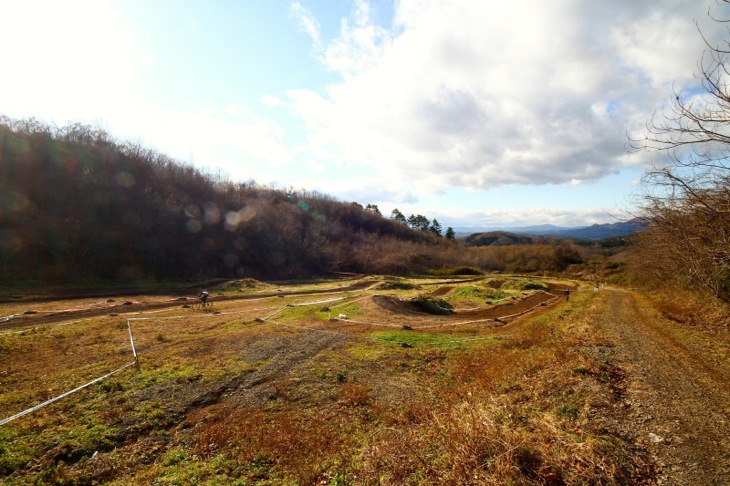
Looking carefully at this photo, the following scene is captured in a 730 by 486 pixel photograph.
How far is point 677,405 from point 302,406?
8.85m

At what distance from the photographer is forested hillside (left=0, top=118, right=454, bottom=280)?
3766 centimetres

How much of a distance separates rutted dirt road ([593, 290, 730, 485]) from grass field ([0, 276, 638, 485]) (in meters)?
0.60

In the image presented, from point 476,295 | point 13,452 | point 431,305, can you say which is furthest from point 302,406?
point 476,295

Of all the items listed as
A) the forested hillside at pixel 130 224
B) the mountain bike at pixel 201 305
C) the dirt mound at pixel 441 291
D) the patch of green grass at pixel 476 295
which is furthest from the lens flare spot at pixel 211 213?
the patch of green grass at pixel 476 295

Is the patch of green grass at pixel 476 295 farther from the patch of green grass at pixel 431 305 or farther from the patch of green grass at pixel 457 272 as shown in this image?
the patch of green grass at pixel 457 272

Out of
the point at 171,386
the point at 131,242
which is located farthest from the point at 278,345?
the point at 131,242

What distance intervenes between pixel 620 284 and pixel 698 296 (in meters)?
40.0

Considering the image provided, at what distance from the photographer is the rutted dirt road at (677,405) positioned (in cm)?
527

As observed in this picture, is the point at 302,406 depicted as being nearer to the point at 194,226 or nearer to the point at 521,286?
the point at 521,286

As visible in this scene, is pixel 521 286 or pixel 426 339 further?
pixel 521 286

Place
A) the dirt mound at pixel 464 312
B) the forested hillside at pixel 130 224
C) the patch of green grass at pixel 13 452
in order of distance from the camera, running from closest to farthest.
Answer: the patch of green grass at pixel 13 452 < the dirt mound at pixel 464 312 < the forested hillside at pixel 130 224

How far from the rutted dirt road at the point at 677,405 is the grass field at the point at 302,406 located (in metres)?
0.60

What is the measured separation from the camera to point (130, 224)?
46562 mm

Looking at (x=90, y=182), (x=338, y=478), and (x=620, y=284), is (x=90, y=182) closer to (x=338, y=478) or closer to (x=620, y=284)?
(x=338, y=478)
